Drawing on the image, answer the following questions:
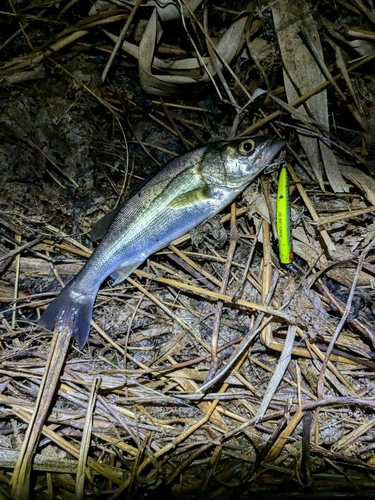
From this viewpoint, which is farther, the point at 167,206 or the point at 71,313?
the point at 167,206

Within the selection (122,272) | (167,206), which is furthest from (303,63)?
(122,272)

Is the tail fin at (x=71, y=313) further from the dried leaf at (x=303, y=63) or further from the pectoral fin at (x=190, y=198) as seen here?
the dried leaf at (x=303, y=63)

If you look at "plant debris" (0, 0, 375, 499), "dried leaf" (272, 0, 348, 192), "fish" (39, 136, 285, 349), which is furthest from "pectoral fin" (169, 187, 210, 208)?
"dried leaf" (272, 0, 348, 192)

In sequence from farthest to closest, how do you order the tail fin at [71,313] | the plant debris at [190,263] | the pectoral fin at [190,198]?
1. the pectoral fin at [190,198]
2. the tail fin at [71,313]
3. the plant debris at [190,263]

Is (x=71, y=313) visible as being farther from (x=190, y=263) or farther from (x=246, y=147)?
(x=246, y=147)

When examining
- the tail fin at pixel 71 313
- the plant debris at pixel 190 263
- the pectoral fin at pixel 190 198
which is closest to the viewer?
the plant debris at pixel 190 263

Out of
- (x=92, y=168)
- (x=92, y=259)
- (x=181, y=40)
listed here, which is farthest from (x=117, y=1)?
(x=92, y=259)

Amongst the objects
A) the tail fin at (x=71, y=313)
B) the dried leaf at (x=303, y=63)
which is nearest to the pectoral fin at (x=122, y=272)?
the tail fin at (x=71, y=313)
